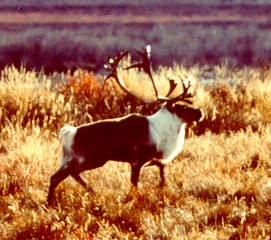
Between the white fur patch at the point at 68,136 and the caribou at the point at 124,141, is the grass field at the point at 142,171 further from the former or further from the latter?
the white fur patch at the point at 68,136

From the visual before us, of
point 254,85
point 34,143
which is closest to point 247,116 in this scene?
point 254,85

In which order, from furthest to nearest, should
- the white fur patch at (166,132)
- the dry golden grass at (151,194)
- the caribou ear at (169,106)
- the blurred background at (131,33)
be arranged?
the blurred background at (131,33), the caribou ear at (169,106), the white fur patch at (166,132), the dry golden grass at (151,194)

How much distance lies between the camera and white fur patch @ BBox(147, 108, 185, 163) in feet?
24.1

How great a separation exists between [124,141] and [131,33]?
85.5 feet

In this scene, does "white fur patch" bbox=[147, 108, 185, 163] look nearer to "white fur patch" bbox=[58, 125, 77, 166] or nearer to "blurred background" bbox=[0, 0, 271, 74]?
"white fur patch" bbox=[58, 125, 77, 166]

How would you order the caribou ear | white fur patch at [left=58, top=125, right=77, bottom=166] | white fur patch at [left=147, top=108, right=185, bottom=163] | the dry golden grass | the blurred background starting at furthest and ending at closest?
the blurred background → the caribou ear → white fur patch at [left=147, top=108, right=185, bottom=163] → white fur patch at [left=58, top=125, right=77, bottom=166] → the dry golden grass

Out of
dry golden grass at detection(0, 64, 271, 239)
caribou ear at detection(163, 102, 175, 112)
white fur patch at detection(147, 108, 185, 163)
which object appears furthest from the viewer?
caribou ear at detection(163, 102, 175, 112)

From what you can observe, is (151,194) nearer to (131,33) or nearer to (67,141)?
A: (67,141)

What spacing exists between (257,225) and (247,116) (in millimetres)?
4994

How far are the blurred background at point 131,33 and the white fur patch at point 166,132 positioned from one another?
A: 387 inches

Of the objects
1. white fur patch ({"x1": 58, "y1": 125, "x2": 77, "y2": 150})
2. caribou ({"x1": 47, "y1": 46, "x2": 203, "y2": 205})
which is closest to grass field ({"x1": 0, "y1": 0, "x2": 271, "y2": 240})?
caribou ({"x1": 47, "y1": 46, "x2": 203, "y2": 205})

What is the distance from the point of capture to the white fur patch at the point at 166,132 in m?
7.34

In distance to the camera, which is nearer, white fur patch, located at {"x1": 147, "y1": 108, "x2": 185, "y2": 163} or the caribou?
the caribou

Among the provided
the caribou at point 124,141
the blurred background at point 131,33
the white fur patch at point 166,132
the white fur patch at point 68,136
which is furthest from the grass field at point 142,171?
the blurred background at point 131,33
